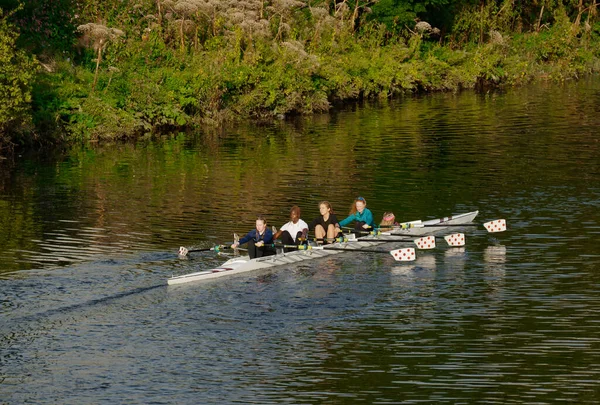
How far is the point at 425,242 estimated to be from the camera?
27.8 m

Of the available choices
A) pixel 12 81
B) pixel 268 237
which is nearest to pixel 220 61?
pixel 12 81

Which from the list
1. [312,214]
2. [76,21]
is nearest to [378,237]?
[312,214]

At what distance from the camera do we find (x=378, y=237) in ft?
94.0

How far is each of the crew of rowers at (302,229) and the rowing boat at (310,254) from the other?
0.26 metres

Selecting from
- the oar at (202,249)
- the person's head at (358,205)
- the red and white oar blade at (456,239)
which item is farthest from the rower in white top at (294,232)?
the red and white oar blade at (456,239)

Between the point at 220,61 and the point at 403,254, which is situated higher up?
the point at 220,61

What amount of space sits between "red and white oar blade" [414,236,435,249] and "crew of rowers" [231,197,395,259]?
4.68 ft

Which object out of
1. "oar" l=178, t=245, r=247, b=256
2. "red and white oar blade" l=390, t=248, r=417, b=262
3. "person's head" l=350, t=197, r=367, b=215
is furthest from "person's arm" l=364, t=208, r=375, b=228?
"oar" l=178, t=245, r=247, b=256

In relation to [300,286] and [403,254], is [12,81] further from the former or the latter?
[300,286]

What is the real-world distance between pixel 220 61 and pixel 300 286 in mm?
30199

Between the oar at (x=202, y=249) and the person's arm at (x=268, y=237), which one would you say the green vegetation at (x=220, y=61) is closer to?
the oar at (x=202, y=249)

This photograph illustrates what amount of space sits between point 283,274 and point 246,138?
23.6m

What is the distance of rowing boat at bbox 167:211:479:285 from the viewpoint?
81.5 ft

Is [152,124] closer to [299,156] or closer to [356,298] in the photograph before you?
[299,156]
